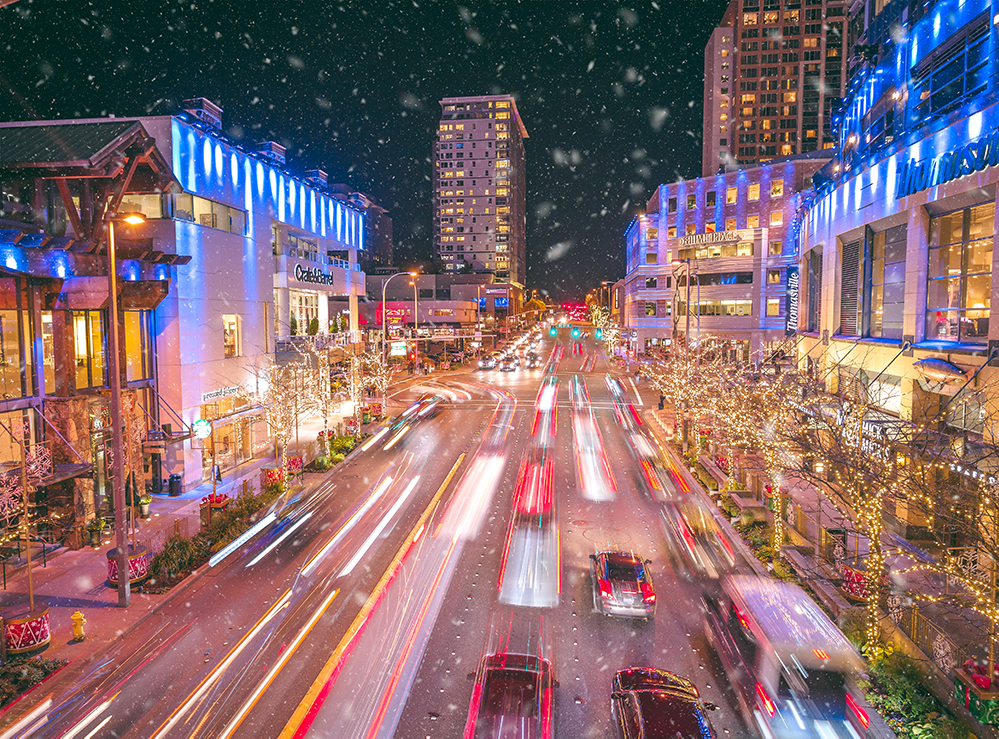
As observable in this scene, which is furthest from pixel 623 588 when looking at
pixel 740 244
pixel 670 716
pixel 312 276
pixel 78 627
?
pixel 740 244

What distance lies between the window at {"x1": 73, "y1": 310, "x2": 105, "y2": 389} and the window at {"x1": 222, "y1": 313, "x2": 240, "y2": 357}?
19.3 ft

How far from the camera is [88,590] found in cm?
1513

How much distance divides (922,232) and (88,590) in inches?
964

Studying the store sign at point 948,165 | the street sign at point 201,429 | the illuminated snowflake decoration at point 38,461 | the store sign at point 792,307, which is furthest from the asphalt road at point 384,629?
the store sign at point 792,307

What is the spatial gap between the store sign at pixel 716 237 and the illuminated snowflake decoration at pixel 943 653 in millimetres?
68933

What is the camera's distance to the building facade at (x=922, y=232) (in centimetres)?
1430

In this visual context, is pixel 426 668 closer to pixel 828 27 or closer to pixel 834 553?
pixel 834 553

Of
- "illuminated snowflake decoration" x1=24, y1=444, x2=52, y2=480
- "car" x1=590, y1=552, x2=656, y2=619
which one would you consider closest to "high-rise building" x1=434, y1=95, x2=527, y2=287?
"illuminated snowflake decoration" x1=24, y1=444, x2=52, y2=480

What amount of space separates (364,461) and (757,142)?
12390 cm

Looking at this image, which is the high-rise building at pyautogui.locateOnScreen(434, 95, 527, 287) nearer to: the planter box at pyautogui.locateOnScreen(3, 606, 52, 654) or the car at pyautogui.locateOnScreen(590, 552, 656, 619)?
the car at pyautogui.locateOnScreen(590, 552, 656, 619)

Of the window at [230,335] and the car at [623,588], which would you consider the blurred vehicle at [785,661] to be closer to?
the car at [623,588]

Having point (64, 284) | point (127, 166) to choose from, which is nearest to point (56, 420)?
point (64, 284)

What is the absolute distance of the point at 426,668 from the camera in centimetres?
1143

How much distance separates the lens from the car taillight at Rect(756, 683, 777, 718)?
1010 centimetres
